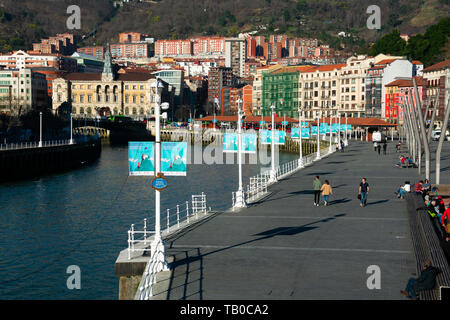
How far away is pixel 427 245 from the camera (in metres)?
18.4

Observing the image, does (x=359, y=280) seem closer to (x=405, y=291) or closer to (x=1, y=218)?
(x=405, y=291)

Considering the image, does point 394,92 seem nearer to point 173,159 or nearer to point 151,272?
point 173,159

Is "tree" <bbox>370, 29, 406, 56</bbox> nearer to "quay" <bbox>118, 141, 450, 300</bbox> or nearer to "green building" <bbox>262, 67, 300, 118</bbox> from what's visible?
"green building" <bbox>262, 67, 300, 118</bbox>

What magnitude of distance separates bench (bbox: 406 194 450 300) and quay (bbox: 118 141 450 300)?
0.34 meters

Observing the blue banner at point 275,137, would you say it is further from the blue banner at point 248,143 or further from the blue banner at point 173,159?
the blue banner at point 173,159

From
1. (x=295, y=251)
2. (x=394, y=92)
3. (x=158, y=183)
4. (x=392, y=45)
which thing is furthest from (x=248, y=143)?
(x=392, y=45)

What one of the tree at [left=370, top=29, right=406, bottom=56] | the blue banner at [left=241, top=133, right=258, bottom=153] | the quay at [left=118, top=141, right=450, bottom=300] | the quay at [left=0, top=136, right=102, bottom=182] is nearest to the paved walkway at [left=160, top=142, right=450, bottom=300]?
the quay at [left=118, top=141, right=450, bottom=300]

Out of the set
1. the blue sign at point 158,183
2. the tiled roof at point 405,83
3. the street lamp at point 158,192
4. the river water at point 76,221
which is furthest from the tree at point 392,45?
the blue sign at point 158,183

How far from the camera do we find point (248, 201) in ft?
107

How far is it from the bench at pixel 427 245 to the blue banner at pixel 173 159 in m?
7.02

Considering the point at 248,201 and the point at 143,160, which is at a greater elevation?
the point at 143,160

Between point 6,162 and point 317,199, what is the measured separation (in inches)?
2007
